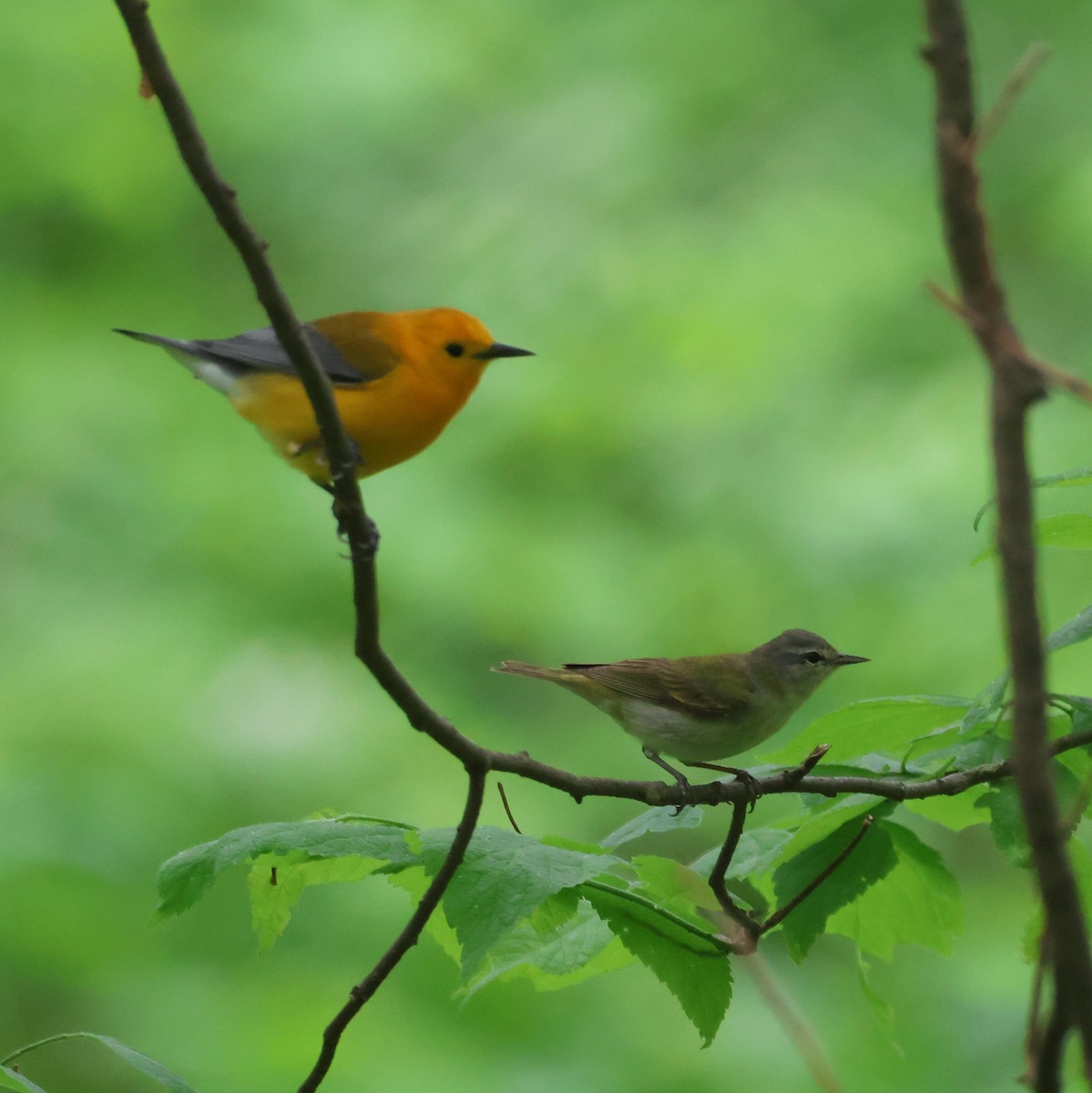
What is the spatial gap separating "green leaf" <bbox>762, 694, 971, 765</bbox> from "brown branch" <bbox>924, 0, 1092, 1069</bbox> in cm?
110

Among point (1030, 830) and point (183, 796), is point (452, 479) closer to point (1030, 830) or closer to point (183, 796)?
point (183, 796)

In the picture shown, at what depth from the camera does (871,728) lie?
5.65 ft

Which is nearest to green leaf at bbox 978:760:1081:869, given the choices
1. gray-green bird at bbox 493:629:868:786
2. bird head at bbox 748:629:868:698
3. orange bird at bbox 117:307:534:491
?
orange bird at bbox 117:307:534:491

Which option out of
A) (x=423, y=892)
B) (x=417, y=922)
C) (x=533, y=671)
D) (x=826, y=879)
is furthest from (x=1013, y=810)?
(x=533, y=671)

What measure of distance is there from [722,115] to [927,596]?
3.24 m

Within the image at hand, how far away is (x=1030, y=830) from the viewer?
612mm

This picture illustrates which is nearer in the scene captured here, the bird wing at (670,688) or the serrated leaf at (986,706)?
the serrated leaf at (986,706)

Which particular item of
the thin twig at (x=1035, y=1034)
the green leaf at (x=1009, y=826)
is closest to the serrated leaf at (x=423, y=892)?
the green leaf at (x=1009, y=826)

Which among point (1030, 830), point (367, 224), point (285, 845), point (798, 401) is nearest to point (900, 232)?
point (798, 401)

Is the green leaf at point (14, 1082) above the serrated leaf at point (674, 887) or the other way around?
the other way around

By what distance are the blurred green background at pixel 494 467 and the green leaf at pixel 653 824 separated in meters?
2.42

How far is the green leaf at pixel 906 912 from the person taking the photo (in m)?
1.67

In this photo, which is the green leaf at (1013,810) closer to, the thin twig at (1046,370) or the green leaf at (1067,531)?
the green leaf at (1067,531)

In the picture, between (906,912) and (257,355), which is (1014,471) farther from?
(257,355)
